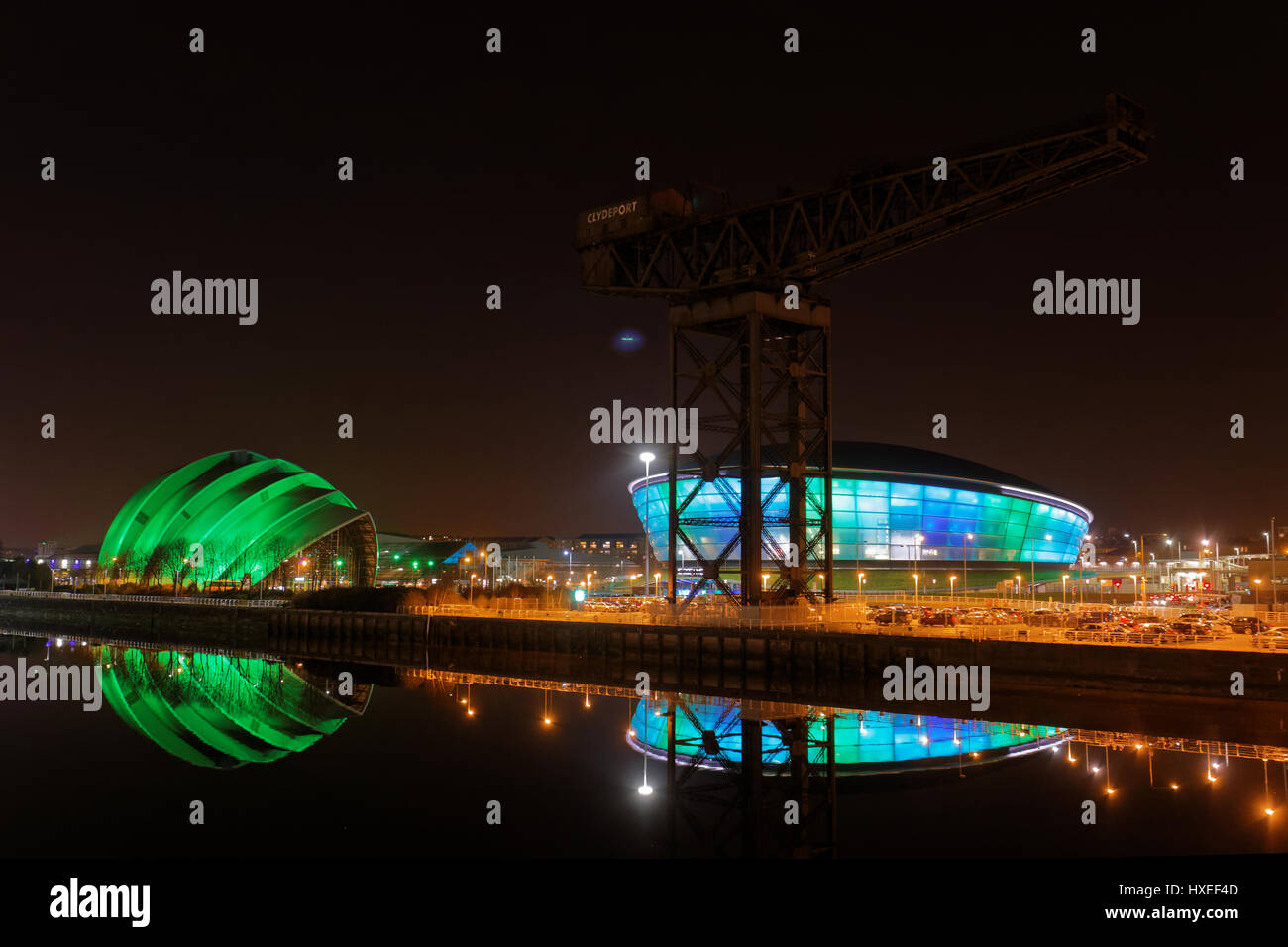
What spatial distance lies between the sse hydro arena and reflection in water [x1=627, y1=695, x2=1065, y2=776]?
4085 centimetres

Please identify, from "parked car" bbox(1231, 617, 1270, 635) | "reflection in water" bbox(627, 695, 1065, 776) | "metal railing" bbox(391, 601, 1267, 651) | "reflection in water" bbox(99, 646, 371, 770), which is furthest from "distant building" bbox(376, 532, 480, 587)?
"reflection in water" bbox(627, 695, 1065, 776)

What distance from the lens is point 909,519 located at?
78.3 m

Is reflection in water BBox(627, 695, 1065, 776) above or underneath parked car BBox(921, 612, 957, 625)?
underneath

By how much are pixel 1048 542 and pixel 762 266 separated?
208 ft

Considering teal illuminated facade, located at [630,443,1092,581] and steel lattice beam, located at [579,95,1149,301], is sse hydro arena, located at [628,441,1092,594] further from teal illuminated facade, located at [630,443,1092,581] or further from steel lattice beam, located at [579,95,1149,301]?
steel lattice beam, located at [579,95,1149,301]

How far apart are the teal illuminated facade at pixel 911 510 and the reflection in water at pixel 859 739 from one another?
134ft

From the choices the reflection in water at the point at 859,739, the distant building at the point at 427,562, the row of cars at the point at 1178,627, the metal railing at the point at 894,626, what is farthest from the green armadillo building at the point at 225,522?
the row of cars at the point at 1178,627

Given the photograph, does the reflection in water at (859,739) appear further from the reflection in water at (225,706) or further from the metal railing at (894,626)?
the reflection in water at (225,706)

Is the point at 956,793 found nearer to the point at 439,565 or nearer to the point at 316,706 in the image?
the point at 316,706

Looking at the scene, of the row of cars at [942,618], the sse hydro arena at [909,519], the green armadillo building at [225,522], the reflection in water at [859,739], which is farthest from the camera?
the green armadillo building at [225,522]

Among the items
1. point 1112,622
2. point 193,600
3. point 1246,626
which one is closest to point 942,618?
point 1112,622

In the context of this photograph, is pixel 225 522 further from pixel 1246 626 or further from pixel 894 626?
pixel 1246 626

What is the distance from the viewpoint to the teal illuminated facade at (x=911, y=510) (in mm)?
77375

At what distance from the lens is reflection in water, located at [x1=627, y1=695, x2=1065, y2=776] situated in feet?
78.7
